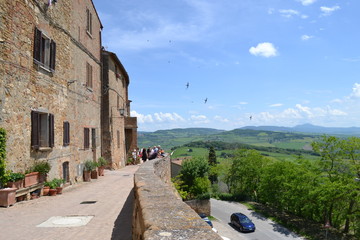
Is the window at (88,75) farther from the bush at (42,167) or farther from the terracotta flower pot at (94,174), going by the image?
the bush at (42,167)

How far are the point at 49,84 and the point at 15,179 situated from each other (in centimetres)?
457

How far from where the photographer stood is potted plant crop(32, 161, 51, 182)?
10.1m

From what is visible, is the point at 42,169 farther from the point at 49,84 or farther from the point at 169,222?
the point at 169,222

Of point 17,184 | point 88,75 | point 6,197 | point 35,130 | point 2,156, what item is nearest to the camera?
point 6,197

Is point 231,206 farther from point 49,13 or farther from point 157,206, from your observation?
point 157,206

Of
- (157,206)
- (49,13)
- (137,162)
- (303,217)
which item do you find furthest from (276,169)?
(157,206)

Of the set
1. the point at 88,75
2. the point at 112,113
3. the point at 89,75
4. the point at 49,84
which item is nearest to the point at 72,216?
the point at 49,84

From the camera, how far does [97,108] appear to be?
1905cm

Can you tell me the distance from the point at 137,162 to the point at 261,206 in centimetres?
2370

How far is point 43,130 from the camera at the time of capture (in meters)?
11.2

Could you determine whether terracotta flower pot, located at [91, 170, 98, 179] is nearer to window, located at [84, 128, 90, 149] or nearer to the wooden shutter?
window, located at [84, 128, 90, 149]

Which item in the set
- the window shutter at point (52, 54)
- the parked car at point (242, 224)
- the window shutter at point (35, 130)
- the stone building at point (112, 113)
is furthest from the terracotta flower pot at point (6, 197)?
the parked car at point (242, 224)

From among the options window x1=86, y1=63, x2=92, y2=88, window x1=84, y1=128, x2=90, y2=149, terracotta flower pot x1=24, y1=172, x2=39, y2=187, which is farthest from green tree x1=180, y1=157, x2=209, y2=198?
terracotta flower pot x1=24, y1=172, x2=39, y2=187

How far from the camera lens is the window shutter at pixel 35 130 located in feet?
32.7
